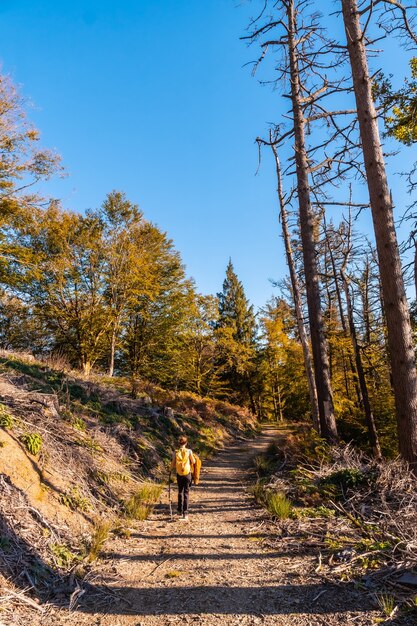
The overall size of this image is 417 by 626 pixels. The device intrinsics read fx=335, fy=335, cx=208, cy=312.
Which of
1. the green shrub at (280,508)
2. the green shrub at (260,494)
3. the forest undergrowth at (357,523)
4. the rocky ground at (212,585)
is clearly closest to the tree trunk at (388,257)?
the forest undergrowth at (357,523)

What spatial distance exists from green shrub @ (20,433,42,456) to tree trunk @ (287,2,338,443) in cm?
660

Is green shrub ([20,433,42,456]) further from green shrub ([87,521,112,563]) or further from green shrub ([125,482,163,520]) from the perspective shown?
green shrub ([125,482,163,520])

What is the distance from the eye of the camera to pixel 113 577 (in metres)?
3.97

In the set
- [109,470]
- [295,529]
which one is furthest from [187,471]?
[295,529]

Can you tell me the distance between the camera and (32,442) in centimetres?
528

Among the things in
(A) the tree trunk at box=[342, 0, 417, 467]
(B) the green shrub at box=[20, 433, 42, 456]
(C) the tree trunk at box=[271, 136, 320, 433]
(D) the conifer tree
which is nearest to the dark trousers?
(B) the green shrub at box=[20, 433, 42, 456]

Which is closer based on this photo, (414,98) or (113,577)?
(113,577)

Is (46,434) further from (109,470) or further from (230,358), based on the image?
(230,358)

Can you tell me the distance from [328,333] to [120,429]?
1008 cm

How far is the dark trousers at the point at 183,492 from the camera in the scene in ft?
20.9

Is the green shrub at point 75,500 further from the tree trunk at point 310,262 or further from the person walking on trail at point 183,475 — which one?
the tree trunk at point 310,262

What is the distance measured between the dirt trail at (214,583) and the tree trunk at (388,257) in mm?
2609

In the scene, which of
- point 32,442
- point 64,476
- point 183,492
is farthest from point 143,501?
point 32,442

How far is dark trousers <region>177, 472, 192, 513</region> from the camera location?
20.9ft
